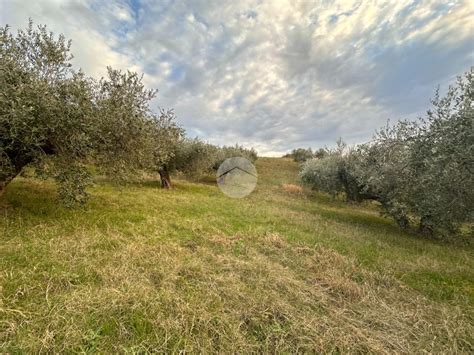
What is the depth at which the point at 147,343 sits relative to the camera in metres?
3.70

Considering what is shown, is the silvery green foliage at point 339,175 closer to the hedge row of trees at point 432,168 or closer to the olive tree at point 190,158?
the hedge row of trees at point 432,168

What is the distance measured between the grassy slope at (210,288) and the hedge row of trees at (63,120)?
1.90 metres

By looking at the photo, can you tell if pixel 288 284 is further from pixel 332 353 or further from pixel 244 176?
pixel 244 176

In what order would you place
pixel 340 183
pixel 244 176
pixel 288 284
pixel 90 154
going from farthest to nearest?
1. pixel 244 176
2. pixel 340 183
3. pixel 90 154
4. pixel 288 284

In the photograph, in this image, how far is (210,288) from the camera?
5.40m

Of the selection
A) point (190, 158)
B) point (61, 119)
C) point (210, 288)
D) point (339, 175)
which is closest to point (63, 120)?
point (61, 119)

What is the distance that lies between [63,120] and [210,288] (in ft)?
22.7

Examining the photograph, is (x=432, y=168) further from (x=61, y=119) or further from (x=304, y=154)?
(x=304, y=154)

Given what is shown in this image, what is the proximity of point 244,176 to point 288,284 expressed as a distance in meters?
27.5

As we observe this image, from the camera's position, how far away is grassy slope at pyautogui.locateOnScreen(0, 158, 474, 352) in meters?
3.92

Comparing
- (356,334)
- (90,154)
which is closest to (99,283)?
(356,334)

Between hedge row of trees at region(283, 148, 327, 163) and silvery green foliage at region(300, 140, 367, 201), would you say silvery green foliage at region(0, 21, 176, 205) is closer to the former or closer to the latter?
silvery green foliage at region(300, 140, 367, 201)

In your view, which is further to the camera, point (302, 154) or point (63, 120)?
point (302, 154)

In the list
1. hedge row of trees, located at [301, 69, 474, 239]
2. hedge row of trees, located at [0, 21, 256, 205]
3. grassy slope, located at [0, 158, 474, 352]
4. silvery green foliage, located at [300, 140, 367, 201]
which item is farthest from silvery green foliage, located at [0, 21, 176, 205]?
silvery green foliage, located at [300, 140, 367, 201]
